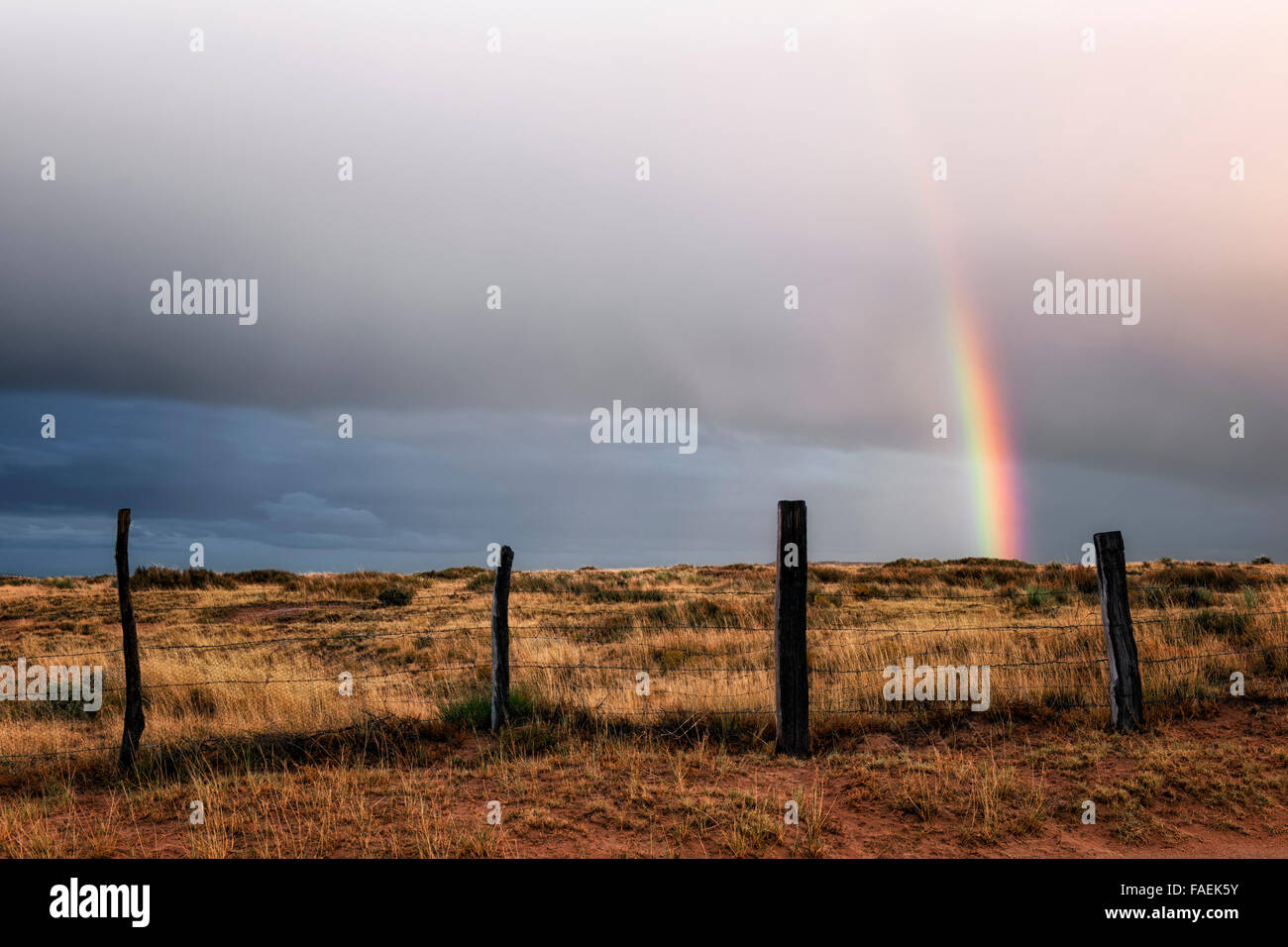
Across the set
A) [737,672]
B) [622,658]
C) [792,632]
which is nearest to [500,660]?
[792,632]

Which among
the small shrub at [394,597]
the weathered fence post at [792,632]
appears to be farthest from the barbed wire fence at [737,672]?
the small shrub at [394,597]

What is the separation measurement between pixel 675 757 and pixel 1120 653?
5.20 meters

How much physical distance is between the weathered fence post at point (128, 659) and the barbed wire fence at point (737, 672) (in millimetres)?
28

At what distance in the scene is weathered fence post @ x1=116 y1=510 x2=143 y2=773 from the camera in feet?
28.1

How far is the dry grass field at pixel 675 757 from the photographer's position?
6500mm

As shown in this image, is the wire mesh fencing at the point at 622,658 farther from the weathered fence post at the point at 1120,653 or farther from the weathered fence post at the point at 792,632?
the weathered fence post at the point at 792,632

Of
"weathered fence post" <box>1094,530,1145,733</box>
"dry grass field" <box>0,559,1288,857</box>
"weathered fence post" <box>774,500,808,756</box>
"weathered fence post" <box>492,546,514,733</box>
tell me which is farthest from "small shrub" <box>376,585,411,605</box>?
"weathered fence post" <box>1094,530,1145,733</box>

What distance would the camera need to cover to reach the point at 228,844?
6227 millimetres

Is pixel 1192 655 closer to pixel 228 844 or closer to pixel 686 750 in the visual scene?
pixel 686 750

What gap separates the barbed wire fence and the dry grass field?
7 centimetres

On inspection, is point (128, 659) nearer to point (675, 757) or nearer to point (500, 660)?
point (500, 660)
